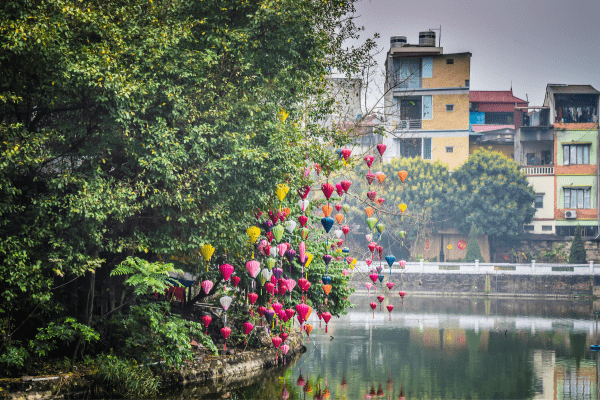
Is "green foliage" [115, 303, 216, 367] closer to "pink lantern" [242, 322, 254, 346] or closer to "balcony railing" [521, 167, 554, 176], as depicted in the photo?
"pink lantern" [242, 322, 254, 346]

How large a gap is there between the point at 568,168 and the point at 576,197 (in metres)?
1.77

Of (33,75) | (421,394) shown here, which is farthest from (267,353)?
(33,75)

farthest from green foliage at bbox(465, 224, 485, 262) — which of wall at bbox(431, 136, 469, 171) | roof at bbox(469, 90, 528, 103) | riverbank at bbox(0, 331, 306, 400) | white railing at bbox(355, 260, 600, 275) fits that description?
riverbank at bbox(0, 331, 306, 400)

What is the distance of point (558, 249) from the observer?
35.8 meters

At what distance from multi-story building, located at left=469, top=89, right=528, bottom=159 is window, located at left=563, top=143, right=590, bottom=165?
12.1 ft

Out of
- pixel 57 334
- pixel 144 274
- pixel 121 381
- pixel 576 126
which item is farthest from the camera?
pixel 576 126

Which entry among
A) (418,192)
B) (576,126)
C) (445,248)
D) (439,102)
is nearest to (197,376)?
(418,192)

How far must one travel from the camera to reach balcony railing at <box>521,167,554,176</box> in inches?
1487

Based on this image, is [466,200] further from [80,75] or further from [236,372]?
[80,75]

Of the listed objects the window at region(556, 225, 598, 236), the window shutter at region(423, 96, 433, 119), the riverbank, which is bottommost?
the riverbank

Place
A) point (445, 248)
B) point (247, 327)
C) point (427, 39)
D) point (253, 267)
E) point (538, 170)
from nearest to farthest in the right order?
point (253, 267), point (247, 327), point (538, 170), point (445, 248), point (427, 39)

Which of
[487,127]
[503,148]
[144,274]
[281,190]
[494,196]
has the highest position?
[487,127]

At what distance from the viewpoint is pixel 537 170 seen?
38062 millimetres

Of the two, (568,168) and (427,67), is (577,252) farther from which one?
(427,67)
